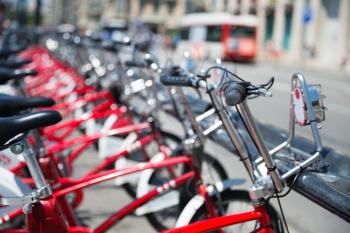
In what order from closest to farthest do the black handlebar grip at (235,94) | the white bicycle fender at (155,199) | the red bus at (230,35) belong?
the black handlebar grip at (235,94), the white bicycle fender at (155,199), the red bus at (230,35)

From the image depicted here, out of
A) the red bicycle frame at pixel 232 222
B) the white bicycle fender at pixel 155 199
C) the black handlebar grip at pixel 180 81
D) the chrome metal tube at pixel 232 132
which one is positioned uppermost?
the black handlebar grip at pixel 180 81

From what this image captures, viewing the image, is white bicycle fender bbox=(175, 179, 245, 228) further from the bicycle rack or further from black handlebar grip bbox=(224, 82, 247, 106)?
black handlebar grip bbox=(224, 82, 247, 106)

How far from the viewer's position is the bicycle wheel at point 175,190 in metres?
3.27

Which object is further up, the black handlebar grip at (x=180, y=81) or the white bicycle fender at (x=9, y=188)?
the black handlebar grip at (x=180, y=81)

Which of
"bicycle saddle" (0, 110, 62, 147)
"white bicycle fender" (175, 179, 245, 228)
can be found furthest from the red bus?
"bicycle saddle" (0, 110, 62, 147)

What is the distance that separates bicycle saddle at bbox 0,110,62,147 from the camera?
2.05 metres

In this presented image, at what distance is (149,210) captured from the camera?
326 cm

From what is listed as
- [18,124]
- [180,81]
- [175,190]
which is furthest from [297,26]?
[18,124]

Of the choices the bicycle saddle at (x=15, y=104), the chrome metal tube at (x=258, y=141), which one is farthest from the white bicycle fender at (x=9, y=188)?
the chrome metal tube at (x=258, y=141)

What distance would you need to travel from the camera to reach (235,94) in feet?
6.43

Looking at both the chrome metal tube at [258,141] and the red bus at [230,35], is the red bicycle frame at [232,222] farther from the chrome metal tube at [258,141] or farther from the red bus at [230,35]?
the red bus at [230,35]

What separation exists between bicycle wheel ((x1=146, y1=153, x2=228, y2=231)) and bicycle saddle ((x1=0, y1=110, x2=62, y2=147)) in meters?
1.27

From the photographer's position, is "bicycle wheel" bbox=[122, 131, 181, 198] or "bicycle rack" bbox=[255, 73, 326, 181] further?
"bicycle wheel" bbox=[122, 131, 181, 198]

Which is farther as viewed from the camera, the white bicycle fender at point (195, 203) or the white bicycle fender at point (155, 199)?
the white bicycle fender at point (155, 199)
